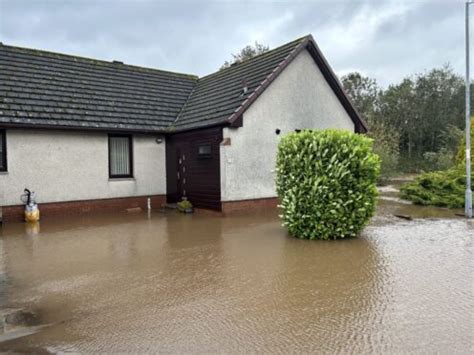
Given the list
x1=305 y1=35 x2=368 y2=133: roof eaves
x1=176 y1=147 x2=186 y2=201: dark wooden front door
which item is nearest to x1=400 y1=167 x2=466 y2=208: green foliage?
x1=305 y1=35 x2=368 y2=133: roof eaves

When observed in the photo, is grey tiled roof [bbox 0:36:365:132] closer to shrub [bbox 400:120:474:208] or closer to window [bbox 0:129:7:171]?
window [bbox 0:129:7:171]

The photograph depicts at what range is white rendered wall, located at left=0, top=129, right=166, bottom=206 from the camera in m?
11.8

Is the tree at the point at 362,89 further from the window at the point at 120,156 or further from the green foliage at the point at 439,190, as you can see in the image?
the window at the point at 120,156

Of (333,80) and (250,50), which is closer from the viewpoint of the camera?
(333,80)

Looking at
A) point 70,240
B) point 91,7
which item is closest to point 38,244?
point 70,240

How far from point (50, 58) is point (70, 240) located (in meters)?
9.35

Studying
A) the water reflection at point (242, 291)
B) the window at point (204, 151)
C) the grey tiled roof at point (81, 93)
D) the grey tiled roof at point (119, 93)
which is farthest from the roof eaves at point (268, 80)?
the water reflection at point (242, 291)

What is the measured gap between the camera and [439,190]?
48.0 ft

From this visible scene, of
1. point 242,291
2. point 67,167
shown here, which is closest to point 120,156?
point 67,167

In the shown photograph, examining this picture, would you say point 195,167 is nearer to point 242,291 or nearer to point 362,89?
point 242,291

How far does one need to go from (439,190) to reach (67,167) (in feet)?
46.1

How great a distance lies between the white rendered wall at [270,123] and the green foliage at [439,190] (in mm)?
4529

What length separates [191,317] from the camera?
425cm

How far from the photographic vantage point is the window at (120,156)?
13.9 m
